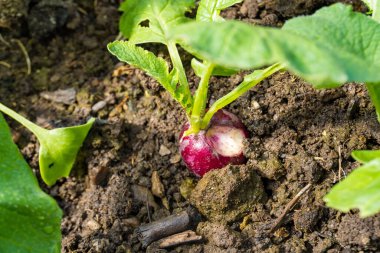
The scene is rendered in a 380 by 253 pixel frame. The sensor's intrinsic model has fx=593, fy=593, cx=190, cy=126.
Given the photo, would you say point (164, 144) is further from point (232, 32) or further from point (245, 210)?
point (232, 32)

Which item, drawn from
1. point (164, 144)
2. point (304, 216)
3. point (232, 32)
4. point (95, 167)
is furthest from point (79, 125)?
point (232, 32)

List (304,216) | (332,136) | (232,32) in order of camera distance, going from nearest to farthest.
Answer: (232,32)
(304,216)
(332,136)

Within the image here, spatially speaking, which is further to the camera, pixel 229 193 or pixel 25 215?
pixel 229 193

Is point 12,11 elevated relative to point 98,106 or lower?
elevated

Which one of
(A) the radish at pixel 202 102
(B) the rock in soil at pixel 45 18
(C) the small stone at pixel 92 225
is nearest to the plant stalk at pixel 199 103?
(A) the radish at pixel 202 102

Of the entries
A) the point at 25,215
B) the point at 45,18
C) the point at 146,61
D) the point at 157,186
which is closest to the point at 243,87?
the point at 146,61

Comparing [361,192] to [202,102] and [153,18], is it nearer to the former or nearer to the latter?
[202,102]
